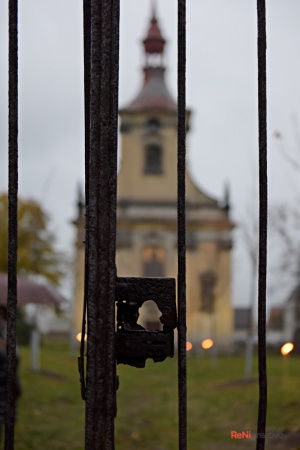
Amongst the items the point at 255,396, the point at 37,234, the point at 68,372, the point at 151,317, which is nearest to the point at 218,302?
the point at 151,317

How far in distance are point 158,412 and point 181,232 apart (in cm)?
1242

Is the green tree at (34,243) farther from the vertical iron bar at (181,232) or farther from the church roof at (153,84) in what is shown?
the vertical iron bar at (181,232)

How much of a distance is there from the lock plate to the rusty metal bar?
0.10m

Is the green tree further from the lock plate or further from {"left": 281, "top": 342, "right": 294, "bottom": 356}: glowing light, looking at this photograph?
the lock plate

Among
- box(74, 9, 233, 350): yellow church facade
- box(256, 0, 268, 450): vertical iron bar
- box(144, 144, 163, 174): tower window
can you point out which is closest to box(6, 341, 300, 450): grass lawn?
box(256, 0, 268, 450): vertical iron bar

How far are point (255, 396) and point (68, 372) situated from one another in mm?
9048

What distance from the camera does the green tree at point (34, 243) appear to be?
40.8 m

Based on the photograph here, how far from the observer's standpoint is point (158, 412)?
613 inches

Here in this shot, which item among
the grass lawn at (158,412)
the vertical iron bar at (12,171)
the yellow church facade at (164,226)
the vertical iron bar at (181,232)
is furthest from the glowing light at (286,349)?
the yellow church facade at (164,226)

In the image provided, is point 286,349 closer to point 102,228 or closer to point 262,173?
point 262,173

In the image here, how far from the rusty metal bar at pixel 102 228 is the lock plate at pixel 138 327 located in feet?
0.33

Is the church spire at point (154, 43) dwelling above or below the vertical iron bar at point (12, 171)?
above

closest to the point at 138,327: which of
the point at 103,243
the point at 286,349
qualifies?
the point at 103,243

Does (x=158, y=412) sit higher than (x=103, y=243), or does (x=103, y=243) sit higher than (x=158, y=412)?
(x=103, y=243)
